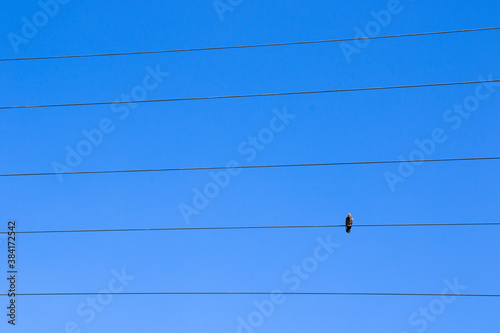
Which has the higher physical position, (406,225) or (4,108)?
(4,108)

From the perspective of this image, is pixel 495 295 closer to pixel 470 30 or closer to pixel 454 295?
pixel 454 295

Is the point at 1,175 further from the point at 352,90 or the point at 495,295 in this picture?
the point at 495,295

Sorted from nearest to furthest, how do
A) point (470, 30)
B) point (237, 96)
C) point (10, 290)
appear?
point (470, 30) → point (237, 96) → point (10, 290)

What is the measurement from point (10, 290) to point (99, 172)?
3.17 m

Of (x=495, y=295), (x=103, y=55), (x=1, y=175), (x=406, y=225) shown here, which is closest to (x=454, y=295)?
(x=495, y=295)

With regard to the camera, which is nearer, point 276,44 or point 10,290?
point 276,44

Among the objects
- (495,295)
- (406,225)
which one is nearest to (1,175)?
(406,225)

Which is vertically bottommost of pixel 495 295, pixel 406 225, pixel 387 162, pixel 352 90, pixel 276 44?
pixel 495 295

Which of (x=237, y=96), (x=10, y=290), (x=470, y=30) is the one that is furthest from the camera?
(x=10, y=290)

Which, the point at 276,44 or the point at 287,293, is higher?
the point at 276,44

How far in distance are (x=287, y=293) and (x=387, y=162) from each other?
115 inches

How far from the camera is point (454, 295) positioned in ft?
36.1

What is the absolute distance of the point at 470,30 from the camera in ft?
34.9

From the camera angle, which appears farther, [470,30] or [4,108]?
[4,108]
